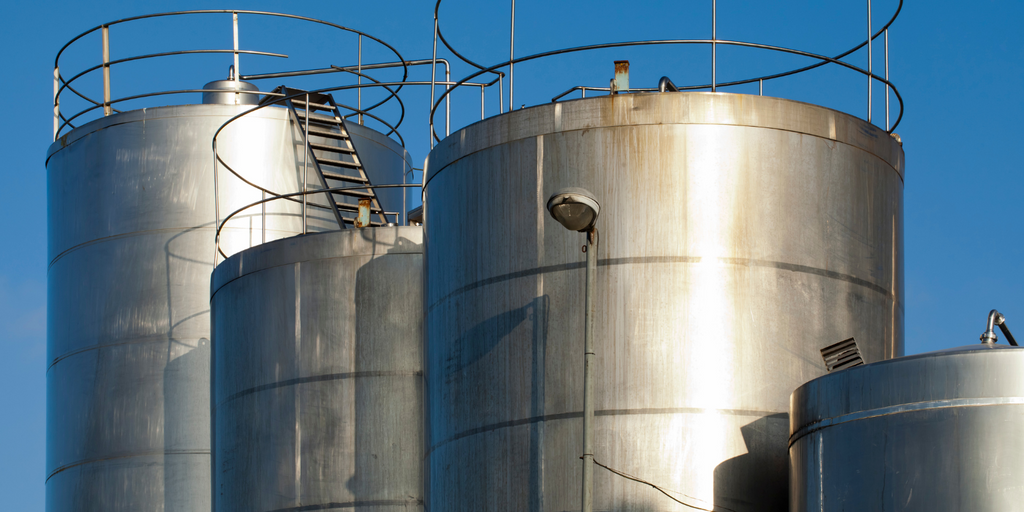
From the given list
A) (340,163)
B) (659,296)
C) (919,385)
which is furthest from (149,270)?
(919,385)

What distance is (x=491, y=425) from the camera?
1577 cm

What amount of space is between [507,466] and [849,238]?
4703mm

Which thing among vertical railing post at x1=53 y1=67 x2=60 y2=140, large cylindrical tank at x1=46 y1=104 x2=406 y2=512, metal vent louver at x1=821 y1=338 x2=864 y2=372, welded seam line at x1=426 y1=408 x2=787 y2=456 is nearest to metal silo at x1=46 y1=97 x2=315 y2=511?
large cylindrical tank at x1=46 y1=104 x2=406 y2=512

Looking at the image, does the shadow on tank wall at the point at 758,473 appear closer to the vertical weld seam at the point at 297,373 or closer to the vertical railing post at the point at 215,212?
the vertical weld seam at the point at 297,373

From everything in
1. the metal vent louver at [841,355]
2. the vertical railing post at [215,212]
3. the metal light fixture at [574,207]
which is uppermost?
the vertical railing post at [215,212]

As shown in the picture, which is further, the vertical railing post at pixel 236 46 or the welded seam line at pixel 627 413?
the vertical railing post at pixel 236 46

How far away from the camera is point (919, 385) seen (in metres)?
13.1

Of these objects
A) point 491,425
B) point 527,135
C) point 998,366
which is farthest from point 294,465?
point 998,366

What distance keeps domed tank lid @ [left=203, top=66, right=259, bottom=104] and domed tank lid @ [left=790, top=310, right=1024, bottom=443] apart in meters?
16.9

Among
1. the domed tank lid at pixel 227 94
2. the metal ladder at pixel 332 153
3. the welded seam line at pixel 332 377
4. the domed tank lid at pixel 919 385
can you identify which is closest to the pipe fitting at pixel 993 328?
the domed tank lid at pixel 919 385

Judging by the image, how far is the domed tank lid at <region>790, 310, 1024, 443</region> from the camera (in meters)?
12.8

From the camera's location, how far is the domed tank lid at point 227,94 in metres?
28.2

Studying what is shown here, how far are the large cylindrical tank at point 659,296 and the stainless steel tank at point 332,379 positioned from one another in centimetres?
333

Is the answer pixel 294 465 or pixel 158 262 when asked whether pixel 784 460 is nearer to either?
pixel 294 465
